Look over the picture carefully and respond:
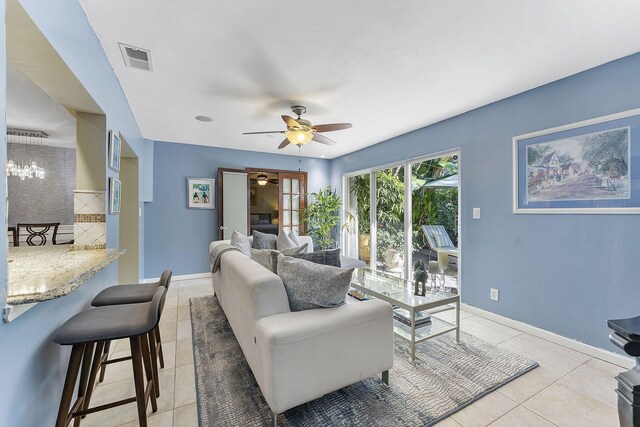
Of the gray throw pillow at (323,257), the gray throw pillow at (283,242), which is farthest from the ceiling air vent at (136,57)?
the gray throw pillow at (283,242)

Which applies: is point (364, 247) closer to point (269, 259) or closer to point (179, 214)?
point (179, 214)

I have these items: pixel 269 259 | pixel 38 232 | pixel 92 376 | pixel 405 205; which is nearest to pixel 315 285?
pixel 269 259

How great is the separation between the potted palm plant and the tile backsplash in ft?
12.7

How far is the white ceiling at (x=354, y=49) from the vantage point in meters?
1.70

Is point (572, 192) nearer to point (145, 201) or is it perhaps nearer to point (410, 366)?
point (410, 366)

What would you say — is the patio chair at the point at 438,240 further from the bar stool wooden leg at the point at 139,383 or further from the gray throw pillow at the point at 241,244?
the bar stool wooden leg at the point at 139,383

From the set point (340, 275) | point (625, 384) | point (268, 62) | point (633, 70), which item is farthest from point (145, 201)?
point (633, 70)

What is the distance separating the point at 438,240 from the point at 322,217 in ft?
8.03

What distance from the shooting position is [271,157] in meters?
5.60

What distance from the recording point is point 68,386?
1.24 m

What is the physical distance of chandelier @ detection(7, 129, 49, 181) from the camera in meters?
4.12

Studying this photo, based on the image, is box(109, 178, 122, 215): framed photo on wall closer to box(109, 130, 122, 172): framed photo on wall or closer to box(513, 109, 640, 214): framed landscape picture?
box(109, 130, 122, 172): framed photo on wall

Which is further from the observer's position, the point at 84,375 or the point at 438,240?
the point at 438,240

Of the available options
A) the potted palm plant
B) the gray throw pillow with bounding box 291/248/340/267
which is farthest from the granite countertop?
the potted palm plant
